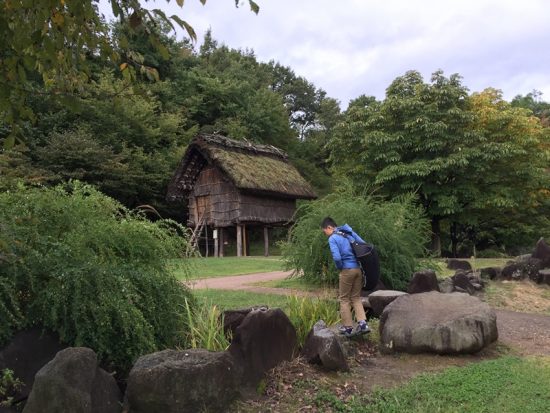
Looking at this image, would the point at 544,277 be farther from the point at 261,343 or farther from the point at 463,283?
the point at 261,343

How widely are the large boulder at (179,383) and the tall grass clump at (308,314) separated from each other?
71.4 inches

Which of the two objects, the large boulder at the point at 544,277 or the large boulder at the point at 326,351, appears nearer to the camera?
the large boulder at the point at 326,351

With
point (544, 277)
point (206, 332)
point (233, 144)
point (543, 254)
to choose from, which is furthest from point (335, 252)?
point (233, 144)

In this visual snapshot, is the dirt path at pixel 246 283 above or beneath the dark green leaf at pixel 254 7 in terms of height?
beneath

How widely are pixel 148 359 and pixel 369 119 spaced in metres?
23.3

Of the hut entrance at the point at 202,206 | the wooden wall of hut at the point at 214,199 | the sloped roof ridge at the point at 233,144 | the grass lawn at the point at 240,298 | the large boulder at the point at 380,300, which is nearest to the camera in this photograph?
the large boulder at the point at 380,300

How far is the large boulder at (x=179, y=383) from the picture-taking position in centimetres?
405

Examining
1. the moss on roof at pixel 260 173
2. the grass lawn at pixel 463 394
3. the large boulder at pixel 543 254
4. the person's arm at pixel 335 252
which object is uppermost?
the moss on roof at pixel 260 173

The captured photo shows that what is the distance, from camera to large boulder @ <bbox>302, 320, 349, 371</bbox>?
5496 mm

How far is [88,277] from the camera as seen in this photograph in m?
4.80

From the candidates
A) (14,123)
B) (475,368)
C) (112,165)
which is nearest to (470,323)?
(475,368)

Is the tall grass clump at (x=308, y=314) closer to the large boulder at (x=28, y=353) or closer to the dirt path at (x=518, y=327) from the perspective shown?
the dirt path at (x=518, y=327)

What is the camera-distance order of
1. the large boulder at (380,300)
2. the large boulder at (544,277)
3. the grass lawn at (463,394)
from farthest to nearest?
1. the large boulder at (544,277)
2. the large boulder at (380,300)
3. the grass lawn at (463,394)

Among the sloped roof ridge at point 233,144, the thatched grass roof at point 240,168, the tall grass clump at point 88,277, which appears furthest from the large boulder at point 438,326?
the sloped roof ridge at point 233,144
